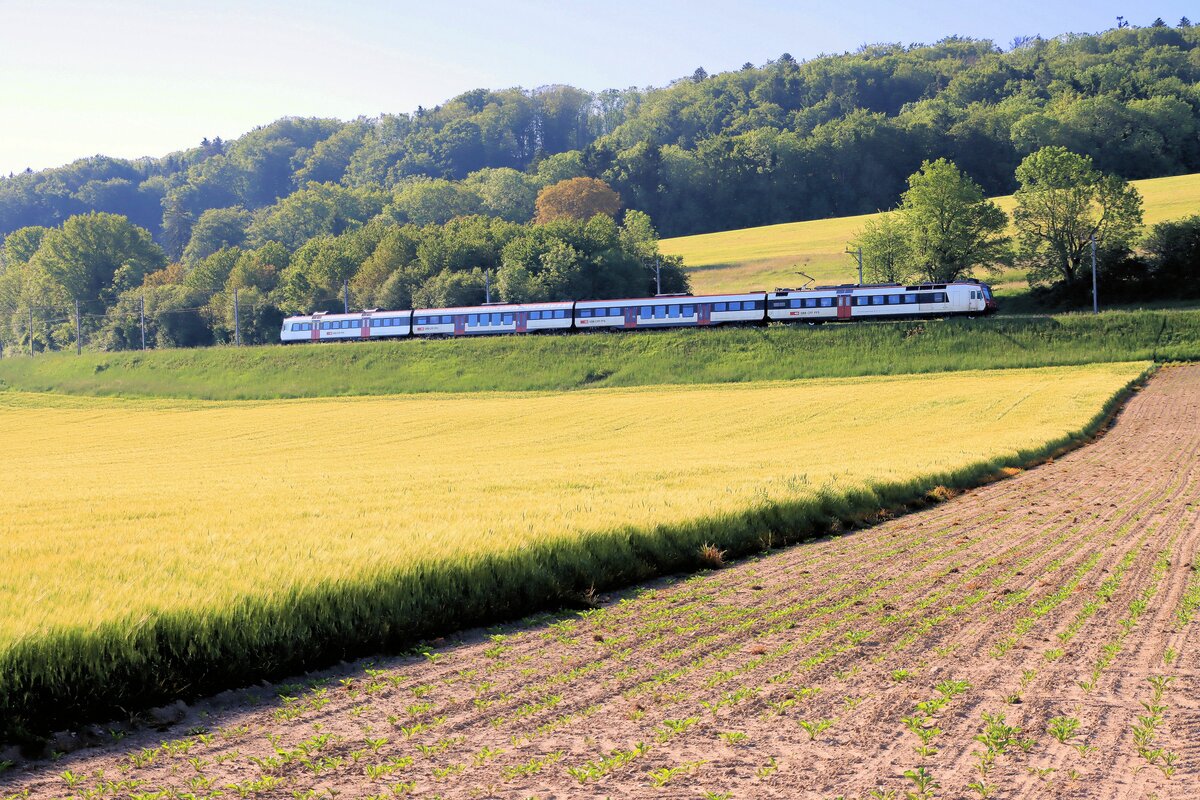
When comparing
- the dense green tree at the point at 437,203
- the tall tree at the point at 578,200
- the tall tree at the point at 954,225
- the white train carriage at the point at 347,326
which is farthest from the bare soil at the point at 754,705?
the dense green tree at the point at 437,203

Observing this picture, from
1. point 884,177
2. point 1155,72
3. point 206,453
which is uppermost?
point 1155,72

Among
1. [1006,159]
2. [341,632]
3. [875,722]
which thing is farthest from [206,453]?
[1006,159]

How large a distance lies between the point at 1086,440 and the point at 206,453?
31591mm

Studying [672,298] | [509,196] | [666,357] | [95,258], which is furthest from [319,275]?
[666,357]

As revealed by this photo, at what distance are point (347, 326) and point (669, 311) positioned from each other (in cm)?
3029

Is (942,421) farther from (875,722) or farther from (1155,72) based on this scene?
(1155,72)

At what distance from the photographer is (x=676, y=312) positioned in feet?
251

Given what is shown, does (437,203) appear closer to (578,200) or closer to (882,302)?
(578,200)

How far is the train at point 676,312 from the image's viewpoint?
69.2m

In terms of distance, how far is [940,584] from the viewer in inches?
497

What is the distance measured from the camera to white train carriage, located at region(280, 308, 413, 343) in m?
87.5

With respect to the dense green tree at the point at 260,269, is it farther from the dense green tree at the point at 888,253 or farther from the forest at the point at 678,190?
the dense green tree at the point at 888,253

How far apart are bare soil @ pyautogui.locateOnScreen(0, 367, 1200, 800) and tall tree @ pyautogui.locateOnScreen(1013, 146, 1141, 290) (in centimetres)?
7522

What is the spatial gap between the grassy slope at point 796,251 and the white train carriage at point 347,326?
107 feet
